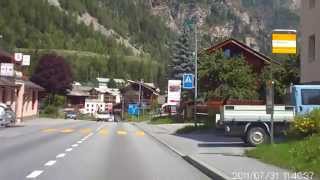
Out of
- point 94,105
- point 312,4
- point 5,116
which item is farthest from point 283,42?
point 94,105

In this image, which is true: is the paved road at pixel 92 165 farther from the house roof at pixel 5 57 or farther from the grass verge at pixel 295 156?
the house roof at pixel 5 57

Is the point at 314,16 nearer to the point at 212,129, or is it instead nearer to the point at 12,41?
the point at 212,129

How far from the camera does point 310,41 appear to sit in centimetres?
3444

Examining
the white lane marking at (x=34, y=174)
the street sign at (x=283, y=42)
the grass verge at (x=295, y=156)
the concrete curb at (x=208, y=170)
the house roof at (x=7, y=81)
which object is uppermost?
the house roof at (x=7, y=81)

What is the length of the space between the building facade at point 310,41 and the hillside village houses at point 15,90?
99.8 feet

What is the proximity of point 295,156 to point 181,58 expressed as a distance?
Result: 6702 cm

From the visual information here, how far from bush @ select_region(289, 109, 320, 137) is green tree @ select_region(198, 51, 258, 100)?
28.1 m

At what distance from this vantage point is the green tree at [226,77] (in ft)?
161

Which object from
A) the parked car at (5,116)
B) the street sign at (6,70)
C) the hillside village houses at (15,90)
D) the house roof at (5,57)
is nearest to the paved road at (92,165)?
the parked car at (5,116)

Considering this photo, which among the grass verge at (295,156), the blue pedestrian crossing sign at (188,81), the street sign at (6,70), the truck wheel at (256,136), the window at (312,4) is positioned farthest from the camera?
the street sign at (6,70)

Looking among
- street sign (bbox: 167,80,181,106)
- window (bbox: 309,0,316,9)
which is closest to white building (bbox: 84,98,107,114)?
street sign (bbox: 167,80,181,106)

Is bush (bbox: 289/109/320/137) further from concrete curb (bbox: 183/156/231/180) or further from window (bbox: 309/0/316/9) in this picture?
window (bbox: 309/0/316/9)

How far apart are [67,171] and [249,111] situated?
37.1 feet

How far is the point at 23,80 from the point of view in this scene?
69812 millimetres
